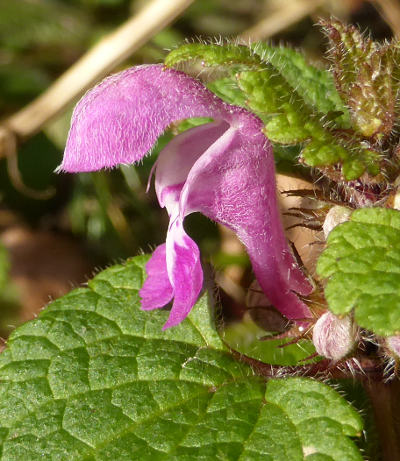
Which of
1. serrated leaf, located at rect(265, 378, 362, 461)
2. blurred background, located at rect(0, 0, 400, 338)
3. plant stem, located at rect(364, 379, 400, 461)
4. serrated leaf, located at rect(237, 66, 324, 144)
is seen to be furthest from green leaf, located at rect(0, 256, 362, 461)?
blurred background, located at rect(0, 0, 400, 338)

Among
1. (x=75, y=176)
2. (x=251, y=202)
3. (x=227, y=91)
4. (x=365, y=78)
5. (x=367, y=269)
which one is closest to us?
(x=367, y=269)

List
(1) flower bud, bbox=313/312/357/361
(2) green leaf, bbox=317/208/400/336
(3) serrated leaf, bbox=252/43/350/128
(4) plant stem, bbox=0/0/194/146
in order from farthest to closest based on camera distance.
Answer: (4) plant stem, bbox=0/0/194/146 < (3) serrated leaf, bbox=252/43/350/128 < (1) flower bud, bbox=313/312/357/361 < (2) green leaf, bbox=317/208/400/336

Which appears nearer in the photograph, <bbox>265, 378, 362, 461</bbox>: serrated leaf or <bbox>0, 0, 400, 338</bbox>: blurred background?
<bbox>265, 378, 362, 461</bbox>: serrated leaf

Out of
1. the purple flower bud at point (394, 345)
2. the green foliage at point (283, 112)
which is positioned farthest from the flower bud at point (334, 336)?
the green foliage at point (283, 112)

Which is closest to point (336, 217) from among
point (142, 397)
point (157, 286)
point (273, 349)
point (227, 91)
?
point (157, 286)

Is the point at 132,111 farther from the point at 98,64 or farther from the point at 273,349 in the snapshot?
the point at 98,64

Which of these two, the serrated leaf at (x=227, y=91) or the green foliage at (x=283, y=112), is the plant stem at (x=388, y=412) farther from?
the serrated leaf at (x=227, y=91)

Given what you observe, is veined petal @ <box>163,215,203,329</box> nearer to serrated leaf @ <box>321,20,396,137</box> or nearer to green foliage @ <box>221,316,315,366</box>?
green foliage @ <box>221,316,315,366</box>
